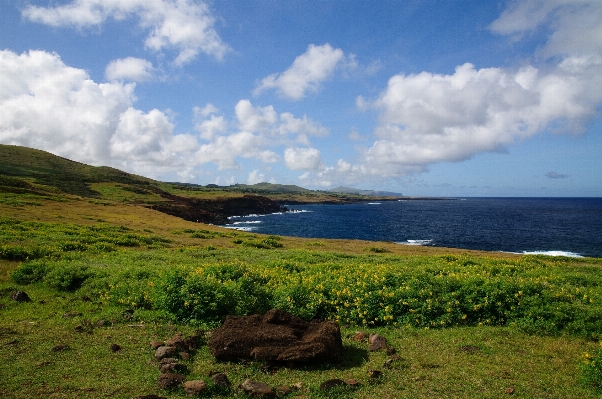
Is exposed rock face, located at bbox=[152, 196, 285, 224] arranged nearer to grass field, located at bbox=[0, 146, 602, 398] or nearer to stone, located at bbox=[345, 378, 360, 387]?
grass field, located at bbox=[0, 146, 602, 398]

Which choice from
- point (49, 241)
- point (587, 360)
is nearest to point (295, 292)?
point (587, 360)

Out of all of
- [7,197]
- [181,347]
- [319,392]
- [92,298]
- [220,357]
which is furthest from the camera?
[7,197]

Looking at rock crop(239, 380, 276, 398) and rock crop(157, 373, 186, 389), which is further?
rock crop(157, 373, 186, 389)

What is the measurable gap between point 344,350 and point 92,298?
37.8ft

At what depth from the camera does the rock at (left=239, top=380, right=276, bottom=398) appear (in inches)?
322

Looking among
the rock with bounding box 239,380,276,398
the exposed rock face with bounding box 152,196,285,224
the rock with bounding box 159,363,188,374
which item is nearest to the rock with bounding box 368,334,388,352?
the rock with bounding box 239,380,276,398

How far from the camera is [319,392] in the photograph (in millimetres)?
8320

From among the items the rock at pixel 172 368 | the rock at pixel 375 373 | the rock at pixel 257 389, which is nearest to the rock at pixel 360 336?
the rock at pixel 375 373

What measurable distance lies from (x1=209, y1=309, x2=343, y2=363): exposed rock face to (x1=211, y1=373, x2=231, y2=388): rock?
3.45ft

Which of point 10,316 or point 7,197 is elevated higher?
point 7,197

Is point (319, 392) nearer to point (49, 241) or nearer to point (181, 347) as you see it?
point (181, 347)

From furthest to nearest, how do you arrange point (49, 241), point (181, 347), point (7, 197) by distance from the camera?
point (7, 197)
point (49, 241)
point (181, 347)

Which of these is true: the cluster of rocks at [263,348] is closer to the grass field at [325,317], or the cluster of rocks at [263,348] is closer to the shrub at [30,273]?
the grass field at [325,317]

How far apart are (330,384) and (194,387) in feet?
10.5
